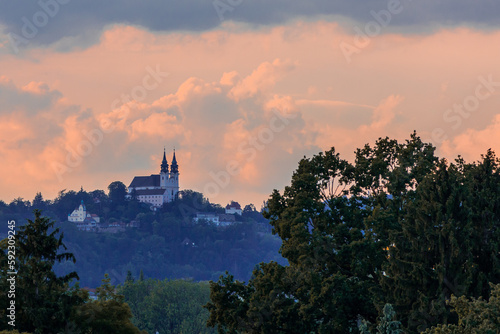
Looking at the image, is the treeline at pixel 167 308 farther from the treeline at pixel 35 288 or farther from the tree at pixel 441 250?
the tree at pixel 441 250

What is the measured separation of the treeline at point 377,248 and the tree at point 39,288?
7.74 meters

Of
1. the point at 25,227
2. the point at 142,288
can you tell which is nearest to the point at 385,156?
the point at 25,227

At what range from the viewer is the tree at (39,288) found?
128 ft

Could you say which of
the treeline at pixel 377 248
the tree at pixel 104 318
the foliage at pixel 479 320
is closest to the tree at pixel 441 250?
the treeline at pixel 377 248

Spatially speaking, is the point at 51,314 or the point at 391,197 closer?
the point at 51,314

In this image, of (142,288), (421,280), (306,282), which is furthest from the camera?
(142,288)

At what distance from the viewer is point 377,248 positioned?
42375mm

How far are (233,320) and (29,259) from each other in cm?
917

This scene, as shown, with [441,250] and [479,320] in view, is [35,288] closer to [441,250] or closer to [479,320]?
[441,250]

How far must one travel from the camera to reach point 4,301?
4009 cm

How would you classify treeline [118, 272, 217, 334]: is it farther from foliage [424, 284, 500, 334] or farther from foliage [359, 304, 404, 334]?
foliage [424, 284, 500, 334]

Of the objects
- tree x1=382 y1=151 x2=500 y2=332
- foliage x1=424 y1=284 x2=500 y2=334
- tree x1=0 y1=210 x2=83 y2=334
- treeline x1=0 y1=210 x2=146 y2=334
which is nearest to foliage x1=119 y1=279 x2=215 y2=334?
treeline x1=0 y1=210 x2=146 y2=334

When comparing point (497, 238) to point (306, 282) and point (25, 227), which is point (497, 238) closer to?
point (306, 282)

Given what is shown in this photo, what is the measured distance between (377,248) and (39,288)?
1342 cm
